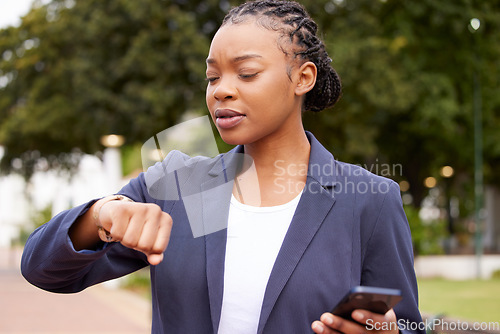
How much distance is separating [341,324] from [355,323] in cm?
3

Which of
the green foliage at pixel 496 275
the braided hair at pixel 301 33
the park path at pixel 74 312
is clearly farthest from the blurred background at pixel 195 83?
the braided hair at pixel 301 33

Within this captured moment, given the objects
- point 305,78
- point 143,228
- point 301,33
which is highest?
point 301,33

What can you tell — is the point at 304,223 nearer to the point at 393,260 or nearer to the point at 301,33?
the point at 393,260

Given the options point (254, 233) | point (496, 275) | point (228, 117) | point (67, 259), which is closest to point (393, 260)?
point (254, 233)

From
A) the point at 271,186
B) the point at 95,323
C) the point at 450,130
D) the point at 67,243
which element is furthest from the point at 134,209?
the point at 450,130

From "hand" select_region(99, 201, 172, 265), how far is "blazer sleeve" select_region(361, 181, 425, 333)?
23.9 inches

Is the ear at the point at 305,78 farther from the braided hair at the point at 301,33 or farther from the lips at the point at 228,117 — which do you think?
the lips at the point at 228,117

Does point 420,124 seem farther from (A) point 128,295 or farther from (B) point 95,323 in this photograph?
(B) point 95,323

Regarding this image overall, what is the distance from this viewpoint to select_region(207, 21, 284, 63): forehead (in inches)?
62.4

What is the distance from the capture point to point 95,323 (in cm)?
1039

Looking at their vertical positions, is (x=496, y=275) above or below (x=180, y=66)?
below

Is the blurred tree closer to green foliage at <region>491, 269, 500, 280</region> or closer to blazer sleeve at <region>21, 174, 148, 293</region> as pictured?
green foliage at <region>491, 269, 500, 280</region>

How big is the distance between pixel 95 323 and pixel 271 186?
30.8 ft

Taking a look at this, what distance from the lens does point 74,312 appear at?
11.9 meters
